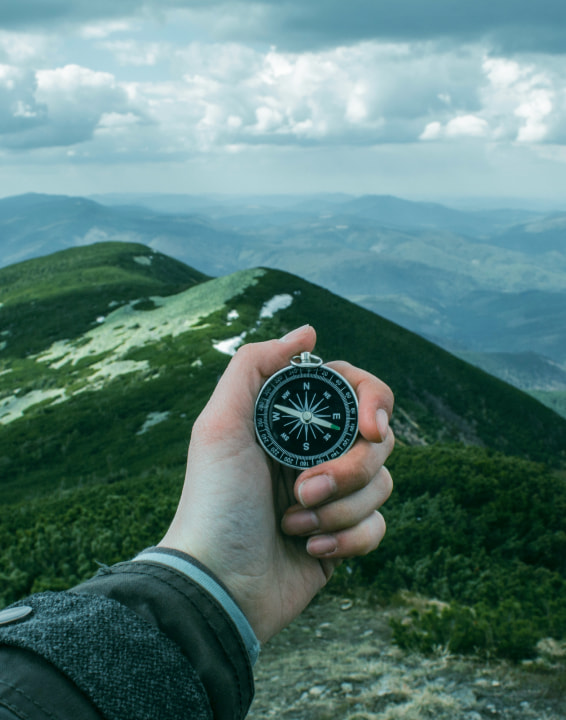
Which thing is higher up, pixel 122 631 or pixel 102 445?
pixel 122 631

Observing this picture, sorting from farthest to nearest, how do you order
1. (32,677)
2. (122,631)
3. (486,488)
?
(486,488) → (122,631) → (32,677)

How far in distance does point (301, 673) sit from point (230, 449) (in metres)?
5.62

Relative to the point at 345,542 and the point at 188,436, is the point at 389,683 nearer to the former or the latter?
the point at 345,542

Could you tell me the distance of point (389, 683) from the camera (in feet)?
27.2

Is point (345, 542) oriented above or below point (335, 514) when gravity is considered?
below

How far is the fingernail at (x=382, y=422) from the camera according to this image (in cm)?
489

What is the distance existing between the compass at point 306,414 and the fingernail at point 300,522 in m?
0.40

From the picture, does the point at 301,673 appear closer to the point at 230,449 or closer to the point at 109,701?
the point at 230,449

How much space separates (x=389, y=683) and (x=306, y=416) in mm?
5251

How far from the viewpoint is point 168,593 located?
351 centimetres

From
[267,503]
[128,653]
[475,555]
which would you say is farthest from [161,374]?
[128,653]

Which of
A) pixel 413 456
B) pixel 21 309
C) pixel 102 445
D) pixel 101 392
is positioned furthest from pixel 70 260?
pixel 413 456

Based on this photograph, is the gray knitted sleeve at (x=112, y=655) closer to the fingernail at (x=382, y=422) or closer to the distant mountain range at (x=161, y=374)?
the fingernail at (x=382, y=422)

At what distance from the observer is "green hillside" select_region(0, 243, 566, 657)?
12.3 metres
